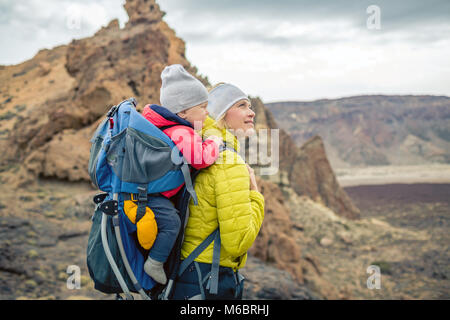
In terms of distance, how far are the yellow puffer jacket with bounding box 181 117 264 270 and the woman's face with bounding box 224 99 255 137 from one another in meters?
0.11

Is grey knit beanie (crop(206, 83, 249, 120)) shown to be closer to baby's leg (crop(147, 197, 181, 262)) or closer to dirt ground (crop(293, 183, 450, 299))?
baby's leg (crop(147, 197, 181, 262))

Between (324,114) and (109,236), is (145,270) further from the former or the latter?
(324,114)

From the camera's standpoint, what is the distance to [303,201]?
64.6ft

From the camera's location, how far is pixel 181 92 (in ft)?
6.57

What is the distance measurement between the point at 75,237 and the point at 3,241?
1.44 metres

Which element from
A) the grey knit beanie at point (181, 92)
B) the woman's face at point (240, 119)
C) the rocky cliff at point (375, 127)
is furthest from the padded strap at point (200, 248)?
the rocky cliff at point (375, 127)

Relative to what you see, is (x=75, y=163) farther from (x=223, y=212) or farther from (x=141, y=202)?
(x=223, y=212)

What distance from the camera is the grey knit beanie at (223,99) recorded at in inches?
84.1

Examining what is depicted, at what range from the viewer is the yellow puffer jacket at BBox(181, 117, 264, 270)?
6.14 feet

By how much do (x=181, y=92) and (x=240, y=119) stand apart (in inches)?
15.7

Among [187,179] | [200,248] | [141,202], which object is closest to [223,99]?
[187,179]

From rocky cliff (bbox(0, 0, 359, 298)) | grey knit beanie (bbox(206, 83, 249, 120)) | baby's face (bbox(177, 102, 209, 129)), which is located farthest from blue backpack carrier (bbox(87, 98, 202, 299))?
rocky cliff (bbox(0, 0, 359, 298))
